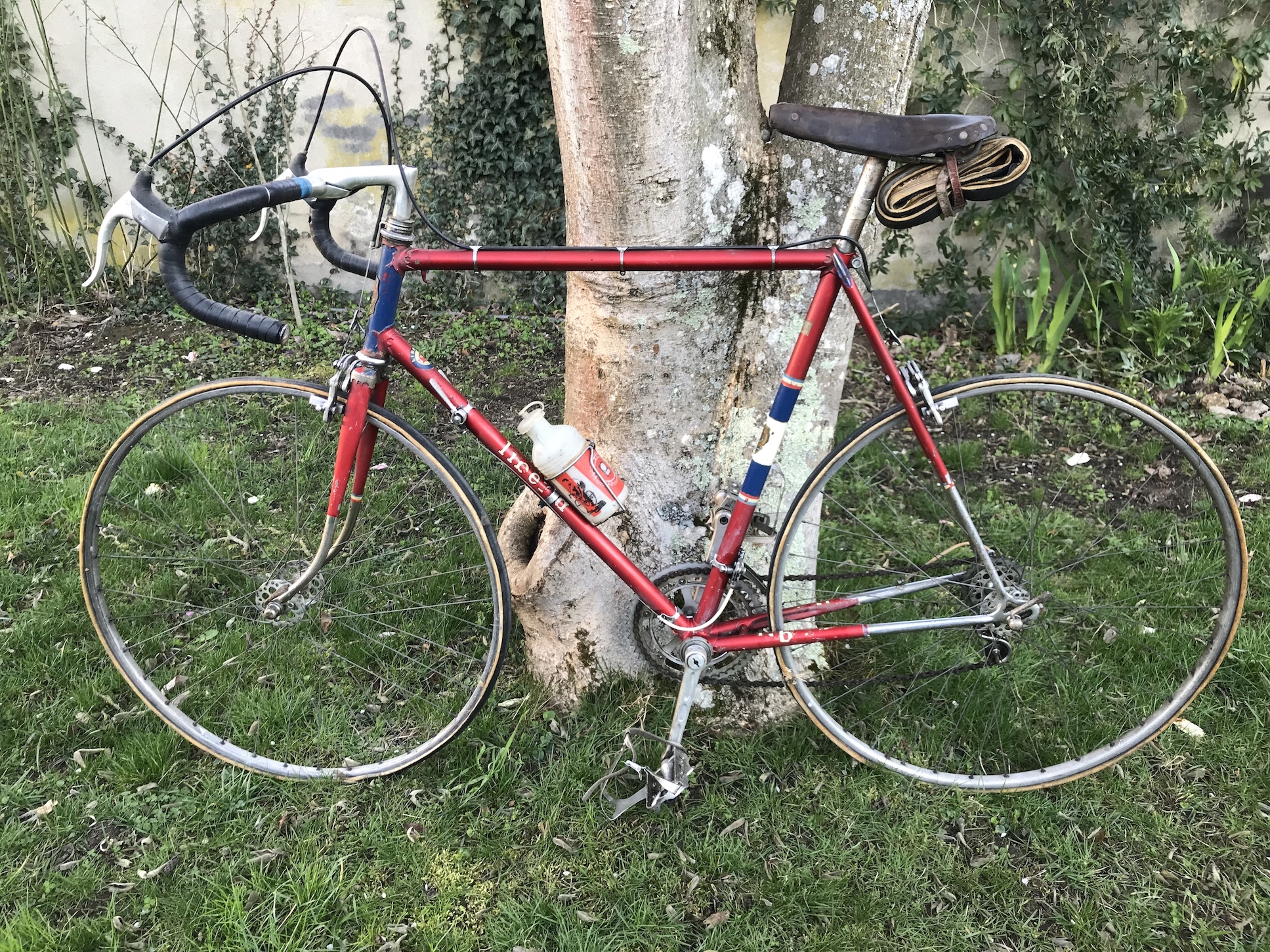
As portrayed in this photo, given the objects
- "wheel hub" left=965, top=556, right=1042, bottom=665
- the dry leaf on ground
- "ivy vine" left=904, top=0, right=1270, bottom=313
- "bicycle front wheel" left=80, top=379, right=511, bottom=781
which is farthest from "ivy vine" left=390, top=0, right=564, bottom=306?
the dry leaf on ground

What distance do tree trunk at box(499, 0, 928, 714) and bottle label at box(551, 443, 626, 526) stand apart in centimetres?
23

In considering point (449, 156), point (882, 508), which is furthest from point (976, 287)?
point (449, 156)

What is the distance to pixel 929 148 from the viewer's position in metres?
1.77

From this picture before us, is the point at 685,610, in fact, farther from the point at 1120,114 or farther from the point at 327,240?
the point at 1120,114

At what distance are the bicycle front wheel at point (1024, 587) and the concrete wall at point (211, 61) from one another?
11.4ft

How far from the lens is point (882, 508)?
3445 mm

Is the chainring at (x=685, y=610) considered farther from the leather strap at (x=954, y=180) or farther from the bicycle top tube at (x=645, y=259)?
the leather strap at (x=954, y=180)

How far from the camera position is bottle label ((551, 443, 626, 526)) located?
2.07 metres

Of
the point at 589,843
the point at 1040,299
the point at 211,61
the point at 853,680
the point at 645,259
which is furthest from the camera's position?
the point at 211,61

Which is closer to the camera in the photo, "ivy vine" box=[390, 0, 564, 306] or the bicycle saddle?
the bicycle saddle

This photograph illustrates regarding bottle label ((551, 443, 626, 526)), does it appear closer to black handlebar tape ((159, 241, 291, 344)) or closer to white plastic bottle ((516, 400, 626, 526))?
white plastic bottle ((516, 400, 626, 526))

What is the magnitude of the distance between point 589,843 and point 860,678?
94 centimetres

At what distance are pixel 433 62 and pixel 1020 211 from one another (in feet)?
10.8

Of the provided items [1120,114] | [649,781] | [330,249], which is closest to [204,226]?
[330,249]
